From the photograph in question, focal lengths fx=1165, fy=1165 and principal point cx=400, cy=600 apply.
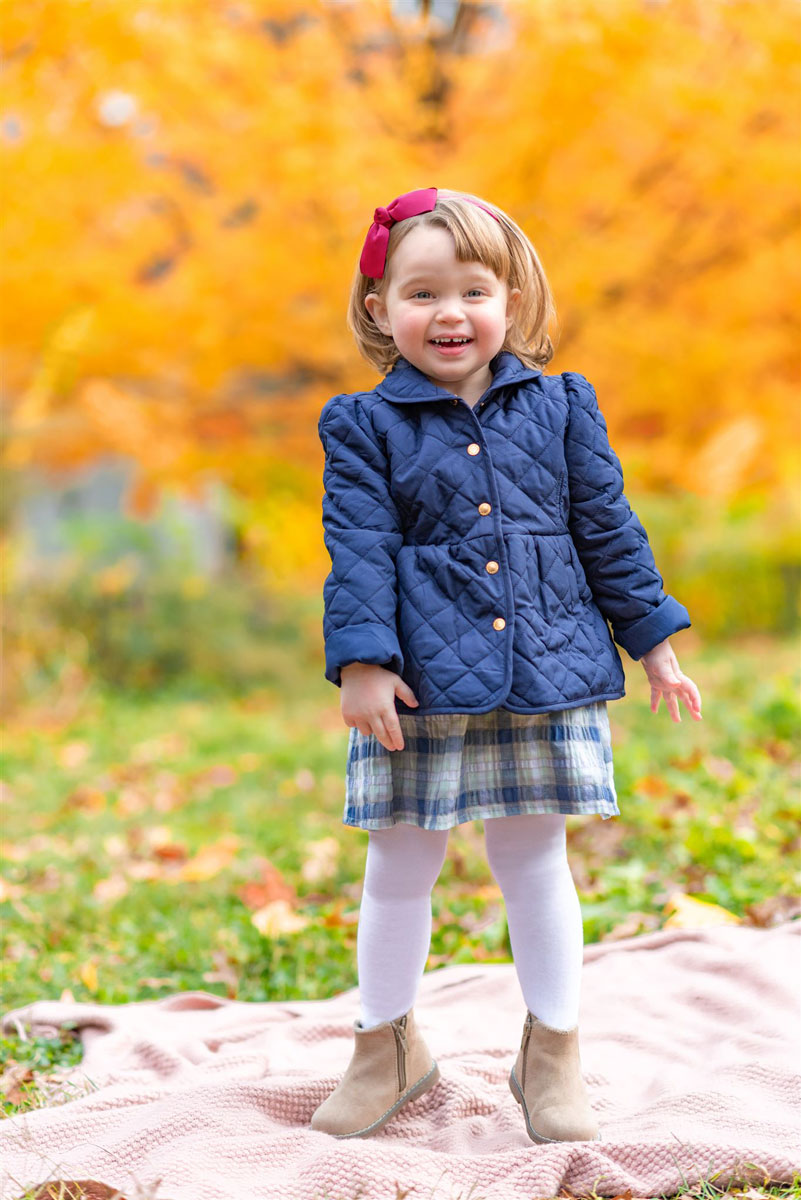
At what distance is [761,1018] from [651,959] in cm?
40

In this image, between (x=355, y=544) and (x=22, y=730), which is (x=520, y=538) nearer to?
(x=355, y=544)

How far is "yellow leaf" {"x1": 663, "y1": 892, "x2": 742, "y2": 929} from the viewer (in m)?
3.01

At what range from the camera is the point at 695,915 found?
304 centimetres

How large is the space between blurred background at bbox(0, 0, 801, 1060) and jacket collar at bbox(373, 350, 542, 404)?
84.7 inches

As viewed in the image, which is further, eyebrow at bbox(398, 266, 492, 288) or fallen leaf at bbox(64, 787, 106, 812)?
fallen leaf at bbox(64, 787, 106, 812)

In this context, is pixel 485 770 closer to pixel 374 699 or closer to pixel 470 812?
pixel 470 812

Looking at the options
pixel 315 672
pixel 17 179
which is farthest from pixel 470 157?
pixel 315 672

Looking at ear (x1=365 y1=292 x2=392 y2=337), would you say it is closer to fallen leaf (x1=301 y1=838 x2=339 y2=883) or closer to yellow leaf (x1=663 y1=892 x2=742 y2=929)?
yellow leaf (x1=663 y1=892 x2=742 y2=929)

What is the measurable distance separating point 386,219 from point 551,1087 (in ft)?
4.95

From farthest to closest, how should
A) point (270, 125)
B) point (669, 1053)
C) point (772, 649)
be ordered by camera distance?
point (772, 649), point (270, 125), point (669, 1053)

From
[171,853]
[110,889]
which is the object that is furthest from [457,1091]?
[171,853]

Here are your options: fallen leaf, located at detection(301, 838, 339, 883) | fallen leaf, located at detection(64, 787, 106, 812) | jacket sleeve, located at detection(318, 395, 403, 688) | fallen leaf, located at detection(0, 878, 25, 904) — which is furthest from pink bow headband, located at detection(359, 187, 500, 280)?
fallen leaf, located at detection(64, 787, 106, 812)

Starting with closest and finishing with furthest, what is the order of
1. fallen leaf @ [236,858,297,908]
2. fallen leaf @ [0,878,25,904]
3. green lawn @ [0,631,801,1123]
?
1. green lawn @ [0,631,801,1123]
2. fallen leaf @ [236,858,297,908]
3. fallen leaf @ [0,878,25,904]

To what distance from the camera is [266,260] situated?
6.61m
